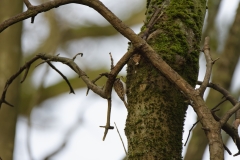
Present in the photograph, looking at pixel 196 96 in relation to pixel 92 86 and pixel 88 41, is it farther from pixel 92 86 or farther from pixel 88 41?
pixel 88 41

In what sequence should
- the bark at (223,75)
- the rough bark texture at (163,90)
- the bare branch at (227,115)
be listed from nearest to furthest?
1. the bare branch at (227,115)
2. the rough bark texture at (163,90)
3. the bark at (223,75)

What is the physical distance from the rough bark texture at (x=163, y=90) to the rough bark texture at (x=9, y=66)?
1.33m

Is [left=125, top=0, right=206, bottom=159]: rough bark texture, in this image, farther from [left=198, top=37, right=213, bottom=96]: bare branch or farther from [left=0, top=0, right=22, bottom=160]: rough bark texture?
[left=0, top=0, right=22, bottom=160]: rough bark texture

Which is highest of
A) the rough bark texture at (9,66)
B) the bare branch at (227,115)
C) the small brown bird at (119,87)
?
the rough bark texture at (9,66)

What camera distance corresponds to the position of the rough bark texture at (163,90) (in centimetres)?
111

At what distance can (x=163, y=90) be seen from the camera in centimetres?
115

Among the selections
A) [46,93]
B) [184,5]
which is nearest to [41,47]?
[46,93]

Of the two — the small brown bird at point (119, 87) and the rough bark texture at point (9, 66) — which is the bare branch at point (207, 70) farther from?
the rough bark texture at point (9, 66)

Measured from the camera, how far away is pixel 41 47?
446cm

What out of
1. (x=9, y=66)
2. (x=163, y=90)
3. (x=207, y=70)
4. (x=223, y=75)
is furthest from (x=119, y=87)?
(x=223, y=75)

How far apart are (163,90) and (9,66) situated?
157 cm

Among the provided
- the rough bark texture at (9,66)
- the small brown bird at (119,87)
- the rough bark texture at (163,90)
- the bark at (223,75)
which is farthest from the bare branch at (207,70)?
the bark at (223,75)

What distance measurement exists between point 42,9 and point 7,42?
1.59 meters

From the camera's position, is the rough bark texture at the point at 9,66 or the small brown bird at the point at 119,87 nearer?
the small brown bird at the point at 119,87
